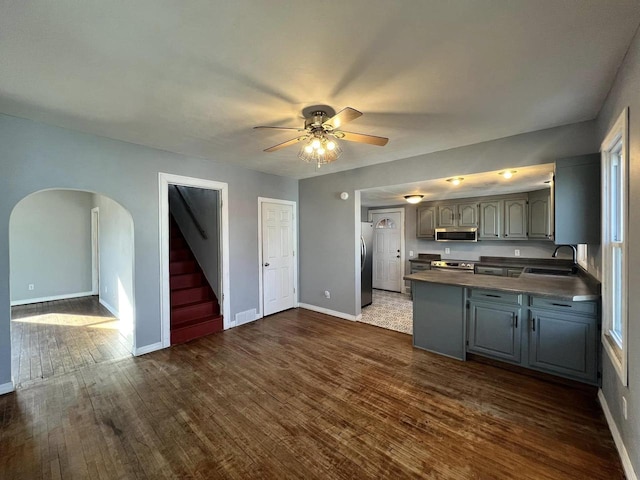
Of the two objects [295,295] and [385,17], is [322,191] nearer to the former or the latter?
[295,295]

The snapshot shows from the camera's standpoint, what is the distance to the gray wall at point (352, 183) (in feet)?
9.21

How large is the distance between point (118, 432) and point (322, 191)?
4036 mm

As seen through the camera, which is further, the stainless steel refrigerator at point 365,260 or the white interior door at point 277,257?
the stainless steel refrigerator at point 365,260

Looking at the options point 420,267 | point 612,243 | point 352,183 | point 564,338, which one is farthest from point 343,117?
point 420,267

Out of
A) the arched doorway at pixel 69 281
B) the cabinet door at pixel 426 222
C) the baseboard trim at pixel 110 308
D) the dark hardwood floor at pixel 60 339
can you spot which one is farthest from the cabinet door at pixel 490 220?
the baseboard trim at pixel 110 308

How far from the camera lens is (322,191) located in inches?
193

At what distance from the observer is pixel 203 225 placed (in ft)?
15.7

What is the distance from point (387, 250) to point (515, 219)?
271cm

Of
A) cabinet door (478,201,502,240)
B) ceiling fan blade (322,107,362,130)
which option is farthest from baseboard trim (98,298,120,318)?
cabinet door (478,201,502,240)

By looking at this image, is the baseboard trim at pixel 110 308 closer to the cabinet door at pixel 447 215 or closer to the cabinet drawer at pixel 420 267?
the cabinet drawer at pixel 420 267

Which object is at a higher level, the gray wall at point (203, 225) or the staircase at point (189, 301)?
the gray wall at point (203, 225)

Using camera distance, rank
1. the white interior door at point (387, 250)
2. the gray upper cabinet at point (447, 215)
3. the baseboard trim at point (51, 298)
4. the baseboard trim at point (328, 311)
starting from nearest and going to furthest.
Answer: the baseboard trim at point (328, 311) < the baseboard trim at point (51, 298) < the gray upper cabinet at point (447, 215) < the white interior door at point (387, 250)

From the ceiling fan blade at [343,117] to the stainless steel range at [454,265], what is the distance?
4.47 metres

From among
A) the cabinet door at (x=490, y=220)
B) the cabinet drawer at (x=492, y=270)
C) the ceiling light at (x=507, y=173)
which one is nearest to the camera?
the ceiling light at (x=507, y=173)
